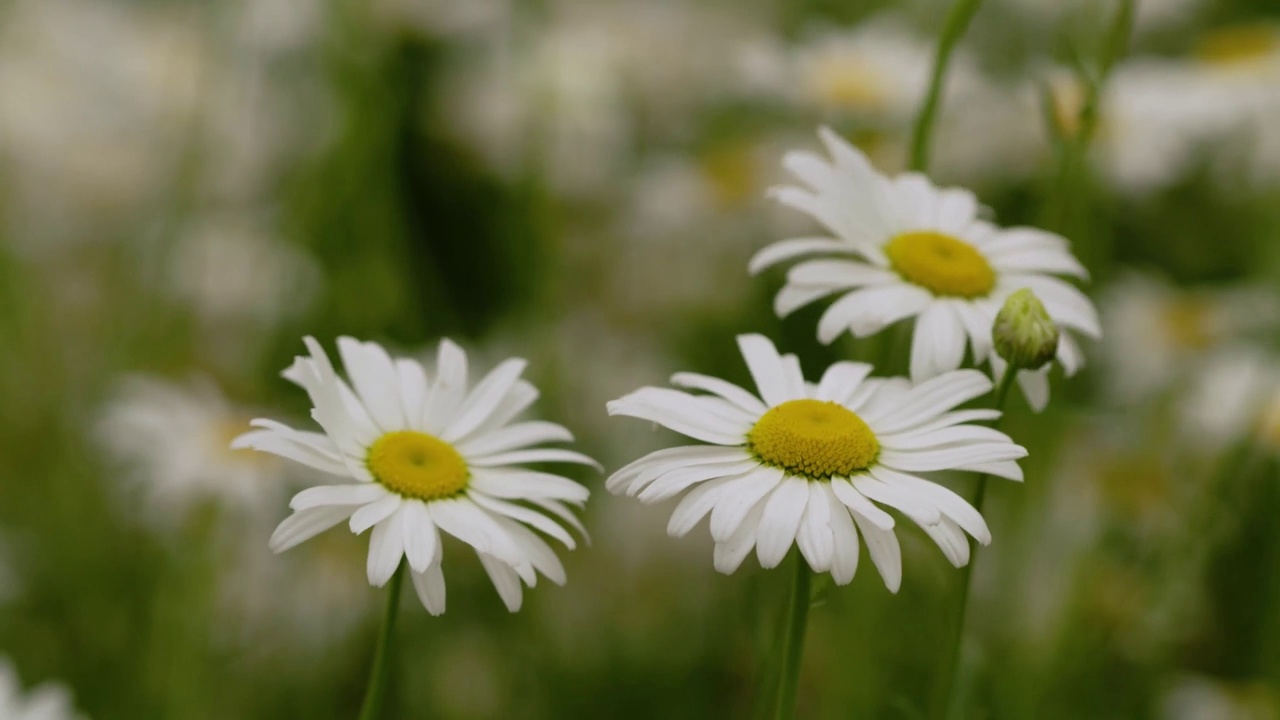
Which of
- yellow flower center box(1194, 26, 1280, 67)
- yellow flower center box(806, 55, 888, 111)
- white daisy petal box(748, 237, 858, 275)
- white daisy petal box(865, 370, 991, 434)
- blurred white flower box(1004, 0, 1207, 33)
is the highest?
blurred white flower box(1004, 0, 1207, 33)

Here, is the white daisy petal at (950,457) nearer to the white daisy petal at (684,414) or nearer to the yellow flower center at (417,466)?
the white daisy petal at (684,414)

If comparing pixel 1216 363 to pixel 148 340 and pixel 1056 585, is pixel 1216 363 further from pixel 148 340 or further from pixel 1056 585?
pixel 148 340

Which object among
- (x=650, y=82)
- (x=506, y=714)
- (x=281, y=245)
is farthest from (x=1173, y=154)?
(x=281, y=245)

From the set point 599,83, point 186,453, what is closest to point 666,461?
point 186,453

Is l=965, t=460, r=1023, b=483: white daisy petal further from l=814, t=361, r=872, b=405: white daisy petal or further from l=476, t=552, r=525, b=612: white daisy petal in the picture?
l=476, t=552, r=525, b=612: white daisy petal

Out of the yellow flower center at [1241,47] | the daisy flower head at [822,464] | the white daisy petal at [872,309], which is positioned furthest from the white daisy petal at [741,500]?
the yellow flower center at [1241,47]

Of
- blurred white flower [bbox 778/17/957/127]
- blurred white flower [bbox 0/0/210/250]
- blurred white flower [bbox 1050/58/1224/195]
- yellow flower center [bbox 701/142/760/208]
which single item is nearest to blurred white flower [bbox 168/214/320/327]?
blurred white flower [bbox 0/0/210/250]
